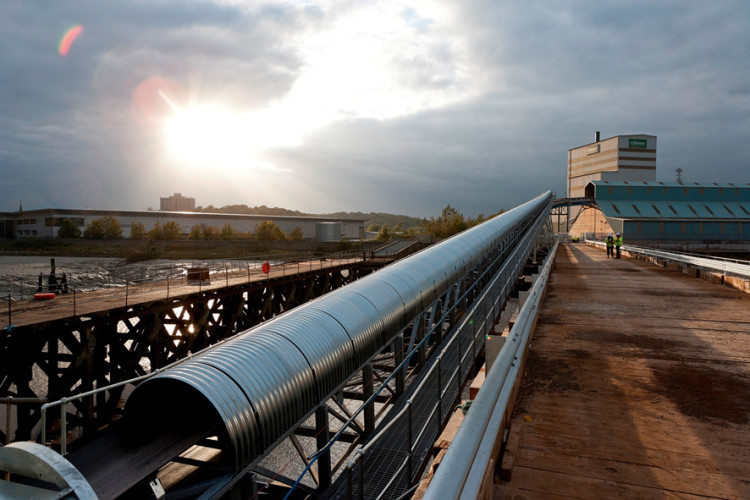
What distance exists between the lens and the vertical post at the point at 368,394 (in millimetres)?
6636

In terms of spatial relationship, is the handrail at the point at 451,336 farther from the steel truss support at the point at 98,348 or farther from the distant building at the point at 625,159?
the distant building at the point at 625,159

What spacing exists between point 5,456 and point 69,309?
1513 centimetres

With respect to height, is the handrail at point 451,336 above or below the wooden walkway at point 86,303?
above

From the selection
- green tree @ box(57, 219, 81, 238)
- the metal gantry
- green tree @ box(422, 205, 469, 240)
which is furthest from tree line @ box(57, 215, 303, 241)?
the metal gantry

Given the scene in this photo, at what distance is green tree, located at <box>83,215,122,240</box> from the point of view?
263ft

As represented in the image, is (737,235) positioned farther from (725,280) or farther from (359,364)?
(359,364)

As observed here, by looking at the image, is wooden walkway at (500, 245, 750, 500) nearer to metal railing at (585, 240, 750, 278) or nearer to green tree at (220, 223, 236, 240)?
metal railing at (585, 240, 750, 278)

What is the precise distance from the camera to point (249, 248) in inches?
2970

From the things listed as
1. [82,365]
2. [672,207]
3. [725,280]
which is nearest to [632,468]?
[725,280]

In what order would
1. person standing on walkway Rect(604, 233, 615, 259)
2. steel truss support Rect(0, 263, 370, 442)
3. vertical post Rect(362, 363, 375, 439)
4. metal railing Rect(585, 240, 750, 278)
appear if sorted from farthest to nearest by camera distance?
1. person standing on walkway Rect(604, 233, 615, 259)
2. metal railing Rect(585, 240, 750, 278)
3. steel truss support Rect(0, 263, 370, 442)
4. vertical post Rect(362, 363, 375, 439)

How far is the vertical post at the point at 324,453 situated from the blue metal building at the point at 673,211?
2303 inches

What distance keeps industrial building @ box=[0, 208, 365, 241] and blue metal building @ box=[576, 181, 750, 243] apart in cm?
4604

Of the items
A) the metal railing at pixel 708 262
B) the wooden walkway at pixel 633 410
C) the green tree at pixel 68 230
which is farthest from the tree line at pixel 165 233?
the wooden walkway at pixel 633 410

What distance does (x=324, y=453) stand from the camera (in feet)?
18.0
